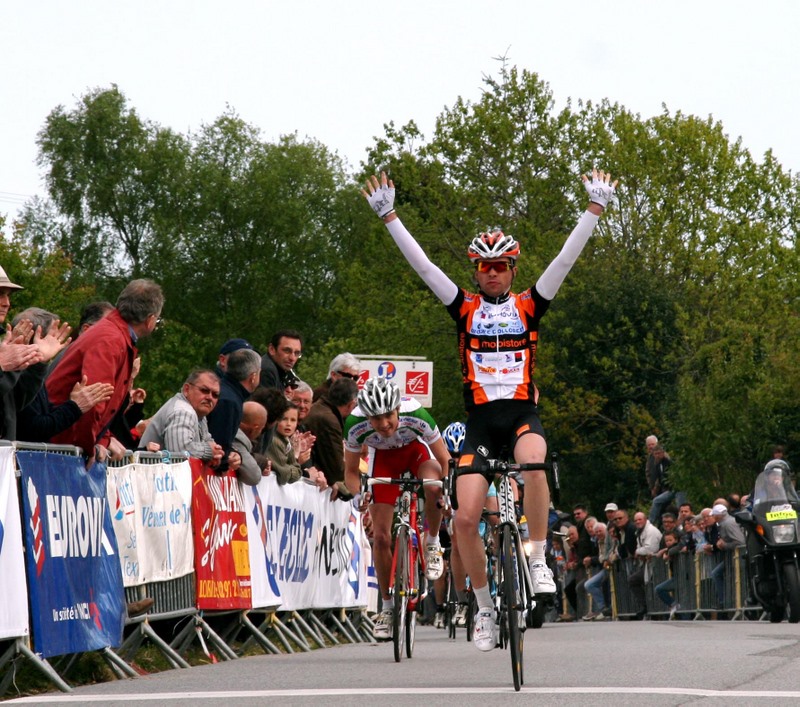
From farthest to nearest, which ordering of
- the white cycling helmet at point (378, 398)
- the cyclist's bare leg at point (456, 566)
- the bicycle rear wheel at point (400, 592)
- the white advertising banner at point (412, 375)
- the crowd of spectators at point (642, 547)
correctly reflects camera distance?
the white advertising banner at point (412, 375) < the crowd of spectators at point (642, 547) < the cyclist's bare leg at point (456, 566) < the white cycling helmet at point (378, 398) < the bicycle rear wheel at point (400, 592)

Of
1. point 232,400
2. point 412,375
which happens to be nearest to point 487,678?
point 232,400

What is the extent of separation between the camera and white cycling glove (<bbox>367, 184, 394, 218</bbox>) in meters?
11.1

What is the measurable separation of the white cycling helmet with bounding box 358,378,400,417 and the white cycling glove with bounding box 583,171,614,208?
7.46 feet

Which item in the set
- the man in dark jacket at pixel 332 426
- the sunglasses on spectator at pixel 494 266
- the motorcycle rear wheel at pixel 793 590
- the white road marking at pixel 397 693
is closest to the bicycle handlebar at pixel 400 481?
the sunglasses on spectator at pixel 494 266

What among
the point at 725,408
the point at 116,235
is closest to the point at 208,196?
the point at 116,235

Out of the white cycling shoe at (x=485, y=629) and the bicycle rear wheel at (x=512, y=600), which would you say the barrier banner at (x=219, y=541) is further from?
the bicycle rear wheel at (x=512, y=600)

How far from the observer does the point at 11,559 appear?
9.44 metres

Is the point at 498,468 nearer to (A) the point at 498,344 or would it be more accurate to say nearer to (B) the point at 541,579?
(B) the point at 541,579

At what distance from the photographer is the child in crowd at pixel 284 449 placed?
50.4 ft

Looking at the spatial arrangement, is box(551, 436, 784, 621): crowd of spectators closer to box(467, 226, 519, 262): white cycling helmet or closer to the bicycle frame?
the bicycle frame

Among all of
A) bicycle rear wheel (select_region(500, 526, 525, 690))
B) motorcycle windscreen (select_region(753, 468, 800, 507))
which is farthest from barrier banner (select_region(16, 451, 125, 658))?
motorcycle windscreen (select_region(753, 468, 800, 507))

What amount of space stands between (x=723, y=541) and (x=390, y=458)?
12835 mm

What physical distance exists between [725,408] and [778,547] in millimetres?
21693

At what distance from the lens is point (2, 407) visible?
996 cm
